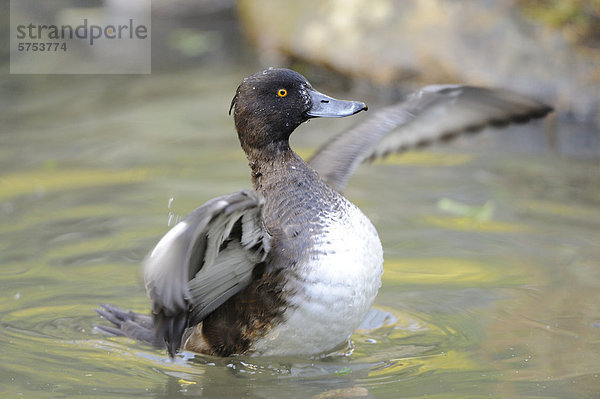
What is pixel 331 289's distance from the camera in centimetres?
397

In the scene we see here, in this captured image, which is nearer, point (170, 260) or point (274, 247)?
point (170, 260)

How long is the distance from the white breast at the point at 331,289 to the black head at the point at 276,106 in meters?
0.53

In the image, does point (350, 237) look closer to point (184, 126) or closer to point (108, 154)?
point (108, 154)

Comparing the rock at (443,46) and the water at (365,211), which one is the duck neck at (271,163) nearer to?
the water at (365,211)

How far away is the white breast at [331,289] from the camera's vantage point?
3969mm

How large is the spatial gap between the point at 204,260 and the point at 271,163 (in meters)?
0.82

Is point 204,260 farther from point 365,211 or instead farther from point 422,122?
point 365,211

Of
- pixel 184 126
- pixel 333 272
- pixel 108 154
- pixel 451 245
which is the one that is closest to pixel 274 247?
pixel 333 272

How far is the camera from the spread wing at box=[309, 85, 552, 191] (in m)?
5.07

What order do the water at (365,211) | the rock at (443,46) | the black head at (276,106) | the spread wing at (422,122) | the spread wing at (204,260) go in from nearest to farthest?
the spread wing at (204,260)
the water at (365,211)
the black head at (276,106)
the spread wing at (422,122)
the rock at (443,46)

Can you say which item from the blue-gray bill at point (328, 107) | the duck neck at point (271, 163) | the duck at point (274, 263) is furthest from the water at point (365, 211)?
the blue-gray bill at point (328, 107)

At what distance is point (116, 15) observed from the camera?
11719 millimetres

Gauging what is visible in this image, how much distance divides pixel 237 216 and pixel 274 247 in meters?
0.51

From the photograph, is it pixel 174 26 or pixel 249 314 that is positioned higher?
pixel 174 26
